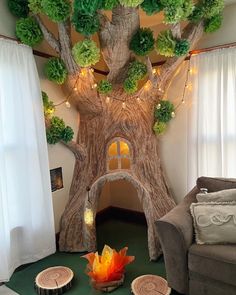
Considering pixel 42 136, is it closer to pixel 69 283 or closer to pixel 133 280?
pixel 69 283

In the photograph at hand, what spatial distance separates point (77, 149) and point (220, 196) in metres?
1.62

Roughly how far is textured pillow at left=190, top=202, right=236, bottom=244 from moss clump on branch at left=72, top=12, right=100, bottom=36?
5.62 feet

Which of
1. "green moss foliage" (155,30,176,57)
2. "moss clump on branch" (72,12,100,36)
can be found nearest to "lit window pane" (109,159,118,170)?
"green moss foliage" (155,30,176,57)

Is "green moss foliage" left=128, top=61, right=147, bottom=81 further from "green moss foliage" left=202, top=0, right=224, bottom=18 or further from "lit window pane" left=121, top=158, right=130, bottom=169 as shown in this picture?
"lit window pane" left=121, top=158, right=130, bottom=169

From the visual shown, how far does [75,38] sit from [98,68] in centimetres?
50

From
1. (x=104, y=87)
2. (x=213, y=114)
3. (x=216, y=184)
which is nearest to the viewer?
(x=216, y=184)

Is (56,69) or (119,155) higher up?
(56,69)

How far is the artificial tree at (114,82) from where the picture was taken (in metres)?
2.10

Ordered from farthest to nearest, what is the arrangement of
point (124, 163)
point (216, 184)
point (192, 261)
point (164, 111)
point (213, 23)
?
point (124, 163) < point (164, 111) < point (213, 23) < point (216, 184) < point (192, 261)

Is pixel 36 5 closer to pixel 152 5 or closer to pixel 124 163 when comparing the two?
pixel 152 5

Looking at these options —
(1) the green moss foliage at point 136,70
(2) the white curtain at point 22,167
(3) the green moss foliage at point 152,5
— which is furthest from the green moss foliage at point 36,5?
(1) the green moss foliage at point 136,70

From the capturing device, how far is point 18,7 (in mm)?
2295

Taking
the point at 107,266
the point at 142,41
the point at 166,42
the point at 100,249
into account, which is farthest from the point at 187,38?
the point at 100,249

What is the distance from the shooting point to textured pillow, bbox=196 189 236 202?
6.81ft
